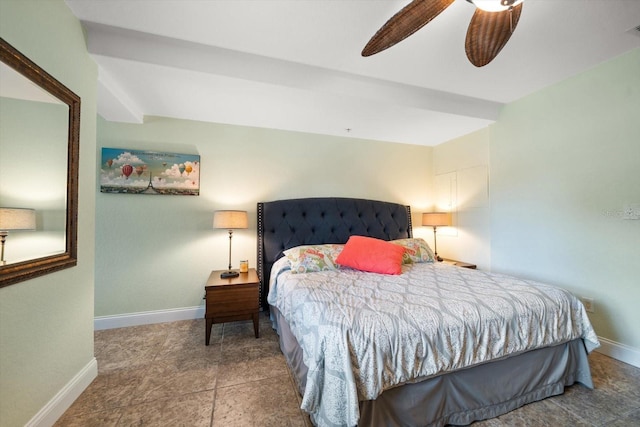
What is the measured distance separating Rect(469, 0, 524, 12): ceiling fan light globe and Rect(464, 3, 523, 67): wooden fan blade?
58 mm

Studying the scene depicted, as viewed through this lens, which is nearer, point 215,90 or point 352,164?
point 215,90

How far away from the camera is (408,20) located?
121 cm

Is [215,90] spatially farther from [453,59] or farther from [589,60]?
[589,60]

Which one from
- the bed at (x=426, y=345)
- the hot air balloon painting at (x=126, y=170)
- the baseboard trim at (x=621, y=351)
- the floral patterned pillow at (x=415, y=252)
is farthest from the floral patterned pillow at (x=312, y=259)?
the baseboard trim at (x=621, y=351)

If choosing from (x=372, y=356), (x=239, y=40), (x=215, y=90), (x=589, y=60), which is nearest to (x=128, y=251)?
(x=215, y=90)

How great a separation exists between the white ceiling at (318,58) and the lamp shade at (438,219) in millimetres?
1202

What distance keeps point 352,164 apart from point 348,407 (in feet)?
9.07

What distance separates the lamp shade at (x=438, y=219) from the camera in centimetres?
326

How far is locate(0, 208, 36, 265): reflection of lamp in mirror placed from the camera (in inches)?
41.9

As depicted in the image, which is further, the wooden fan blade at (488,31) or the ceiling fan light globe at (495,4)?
the wooden fan blade at (488,31)

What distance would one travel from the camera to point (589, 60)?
1945mm

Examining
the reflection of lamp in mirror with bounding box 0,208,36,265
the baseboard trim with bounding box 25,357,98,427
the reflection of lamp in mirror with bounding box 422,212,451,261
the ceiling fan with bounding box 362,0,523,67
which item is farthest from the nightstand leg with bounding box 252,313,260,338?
the reflection of lamp in mirror with bounding box 422,212,451,261

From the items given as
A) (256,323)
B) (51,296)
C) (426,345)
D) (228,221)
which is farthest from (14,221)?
(426,345)

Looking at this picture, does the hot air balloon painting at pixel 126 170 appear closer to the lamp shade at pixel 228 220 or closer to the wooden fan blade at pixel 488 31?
the lamp shade at pixel 228 220
